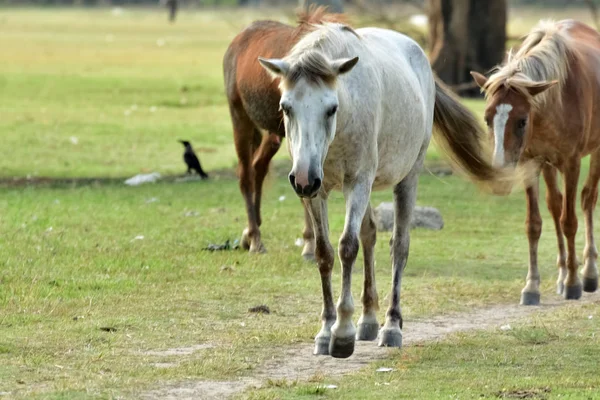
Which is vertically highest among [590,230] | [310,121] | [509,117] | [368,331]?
[310,121]

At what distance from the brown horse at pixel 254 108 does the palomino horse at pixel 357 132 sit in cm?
169

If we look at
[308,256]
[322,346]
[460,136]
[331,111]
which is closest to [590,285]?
[460,136]

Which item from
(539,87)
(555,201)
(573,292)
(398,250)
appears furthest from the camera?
(555,201)

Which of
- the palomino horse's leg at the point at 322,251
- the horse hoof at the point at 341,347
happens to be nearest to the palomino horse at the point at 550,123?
the palomino horse's leg at the point at 322,251

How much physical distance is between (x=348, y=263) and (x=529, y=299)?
2.64m

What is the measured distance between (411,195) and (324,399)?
7.44ft

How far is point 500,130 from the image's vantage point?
28.1 ft

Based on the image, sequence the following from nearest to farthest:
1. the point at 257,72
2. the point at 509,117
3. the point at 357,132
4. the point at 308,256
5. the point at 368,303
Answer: the point at 357,132 < the point at 368,303 < the point at 509,117 < the point at 257,72 < the point at 308,256

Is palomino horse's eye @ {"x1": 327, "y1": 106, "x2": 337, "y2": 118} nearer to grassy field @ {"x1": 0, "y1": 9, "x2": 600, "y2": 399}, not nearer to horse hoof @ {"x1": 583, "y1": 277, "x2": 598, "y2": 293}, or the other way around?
grassy field @ {"x1": 0, "y1": 9, "x2": 600, "y2": 399}

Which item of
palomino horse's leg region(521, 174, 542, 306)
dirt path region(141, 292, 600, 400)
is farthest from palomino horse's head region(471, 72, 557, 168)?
dirt path region(141, 292, 600, 400)

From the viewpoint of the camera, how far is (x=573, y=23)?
1073 cm

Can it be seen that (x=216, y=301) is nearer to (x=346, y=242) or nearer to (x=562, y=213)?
(x=346, y=242)

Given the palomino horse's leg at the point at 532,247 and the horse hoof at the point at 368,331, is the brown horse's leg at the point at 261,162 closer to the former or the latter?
the palomino horse's leg at the point at 532,247

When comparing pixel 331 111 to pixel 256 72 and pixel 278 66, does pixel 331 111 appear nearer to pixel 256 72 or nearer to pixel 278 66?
pixel 278 66
